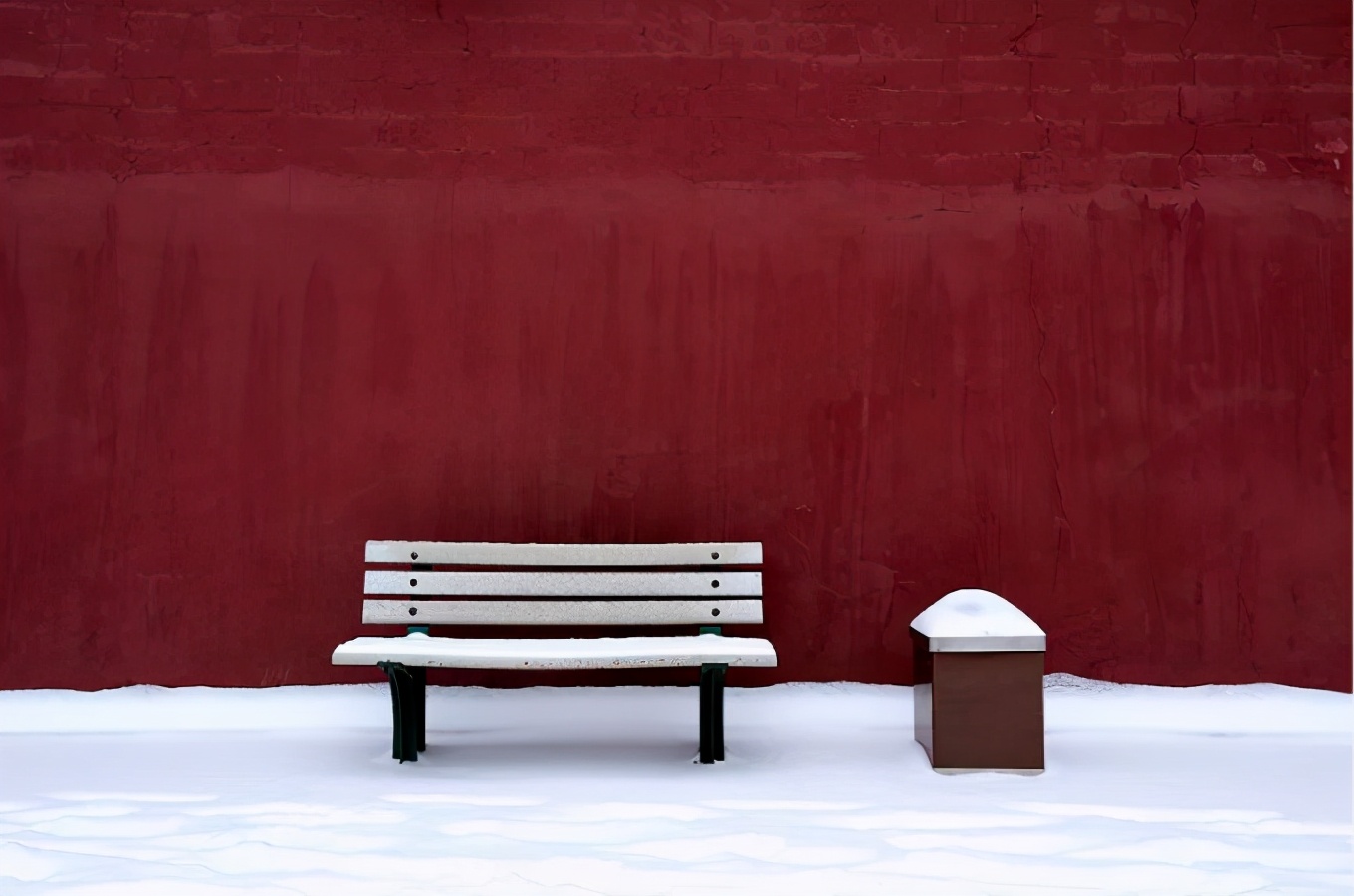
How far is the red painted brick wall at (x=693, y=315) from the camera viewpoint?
3715mm

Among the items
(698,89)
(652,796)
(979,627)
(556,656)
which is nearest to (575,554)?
(556,656)

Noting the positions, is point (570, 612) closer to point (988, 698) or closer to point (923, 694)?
point (923, 694)

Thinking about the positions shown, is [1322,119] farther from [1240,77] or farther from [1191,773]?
[1191,773]

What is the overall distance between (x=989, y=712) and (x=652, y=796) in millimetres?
975

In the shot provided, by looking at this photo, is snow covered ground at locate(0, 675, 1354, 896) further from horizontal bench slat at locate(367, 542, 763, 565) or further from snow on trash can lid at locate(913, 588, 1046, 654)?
horizontal bench slat at locate(367, 542, 763, 565)

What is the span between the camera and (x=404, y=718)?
3.02 m

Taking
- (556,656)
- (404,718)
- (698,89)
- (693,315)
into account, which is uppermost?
(698,89)

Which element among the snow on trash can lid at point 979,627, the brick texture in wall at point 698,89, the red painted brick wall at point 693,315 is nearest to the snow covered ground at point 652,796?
the red painted brick wall at point 693,315

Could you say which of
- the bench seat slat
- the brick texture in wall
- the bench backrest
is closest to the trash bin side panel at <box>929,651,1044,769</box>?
the bench seat slat

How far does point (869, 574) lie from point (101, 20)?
3.43m

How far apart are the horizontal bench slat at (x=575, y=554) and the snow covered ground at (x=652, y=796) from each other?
0.57 meters

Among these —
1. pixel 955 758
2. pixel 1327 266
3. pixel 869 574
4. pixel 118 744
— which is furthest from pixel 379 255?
pixel 1327 266

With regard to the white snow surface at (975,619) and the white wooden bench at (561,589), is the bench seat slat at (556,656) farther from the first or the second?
the white snow surface at (975,619)

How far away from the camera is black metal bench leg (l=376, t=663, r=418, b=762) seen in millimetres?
2996
